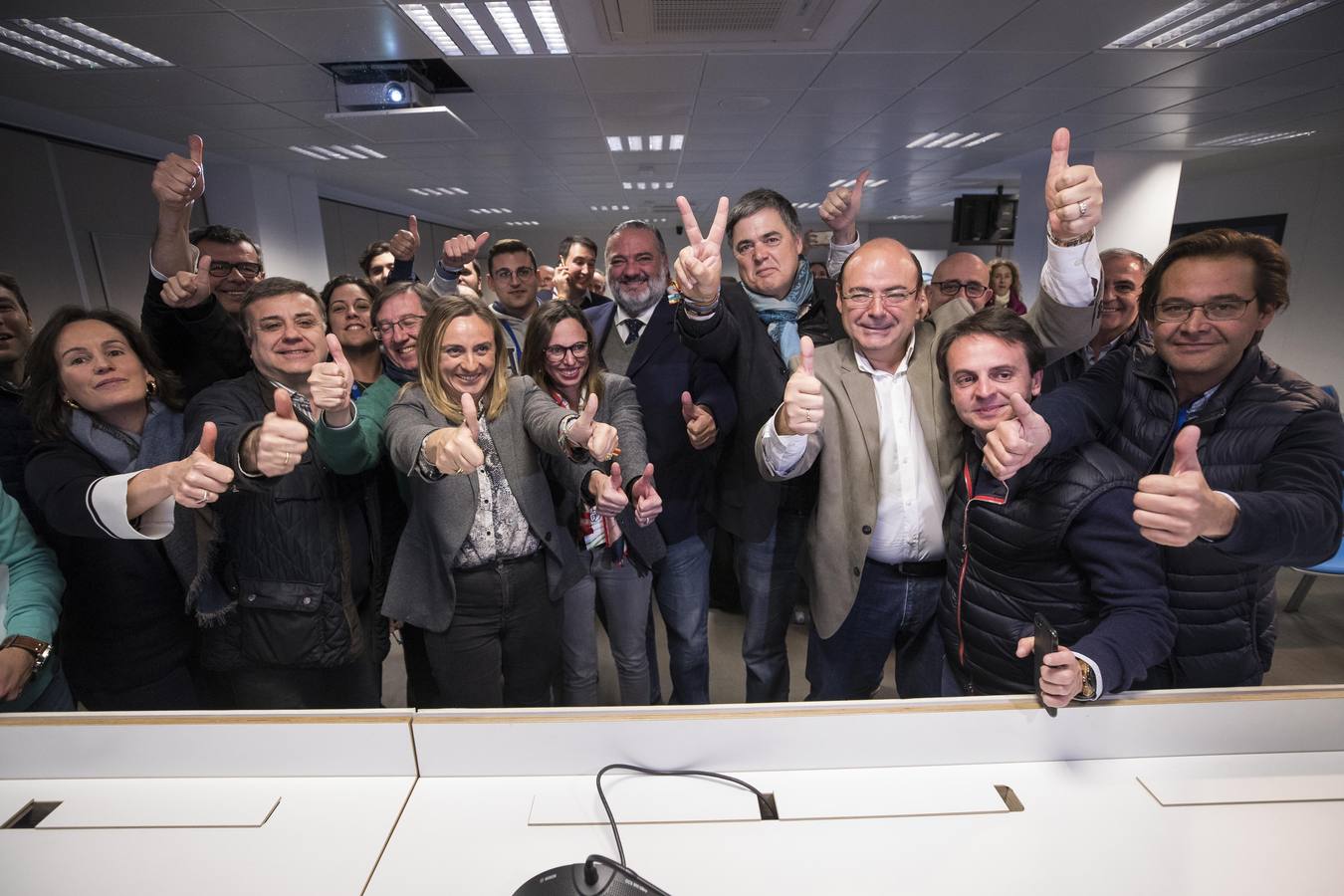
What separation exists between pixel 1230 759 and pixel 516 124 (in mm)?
5327

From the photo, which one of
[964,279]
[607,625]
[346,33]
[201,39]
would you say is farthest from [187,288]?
[964,279]

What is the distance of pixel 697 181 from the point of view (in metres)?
7.52

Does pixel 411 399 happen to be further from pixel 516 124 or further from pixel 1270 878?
pixel 516 124

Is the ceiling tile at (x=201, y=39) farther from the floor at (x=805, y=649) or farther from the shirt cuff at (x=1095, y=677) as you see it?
the shirt cuff at (x=1095, y=677)

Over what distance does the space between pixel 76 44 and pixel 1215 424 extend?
5138 mm

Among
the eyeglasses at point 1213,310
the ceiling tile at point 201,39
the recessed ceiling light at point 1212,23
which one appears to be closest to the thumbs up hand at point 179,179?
the ceiling tile at point 201,39

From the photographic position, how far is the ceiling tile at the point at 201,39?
2781 mm

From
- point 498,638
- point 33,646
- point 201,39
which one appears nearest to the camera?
point 33,646

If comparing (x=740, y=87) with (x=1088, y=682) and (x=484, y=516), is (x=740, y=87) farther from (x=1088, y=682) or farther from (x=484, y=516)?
(x=1088, y=682)

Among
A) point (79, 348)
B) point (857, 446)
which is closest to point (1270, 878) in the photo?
point (857, 446)

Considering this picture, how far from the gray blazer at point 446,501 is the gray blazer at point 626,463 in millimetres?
87

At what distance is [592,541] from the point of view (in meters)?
1.69

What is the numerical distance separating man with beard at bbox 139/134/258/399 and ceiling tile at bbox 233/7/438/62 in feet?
5.28

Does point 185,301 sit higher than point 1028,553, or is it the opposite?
point 185,301
